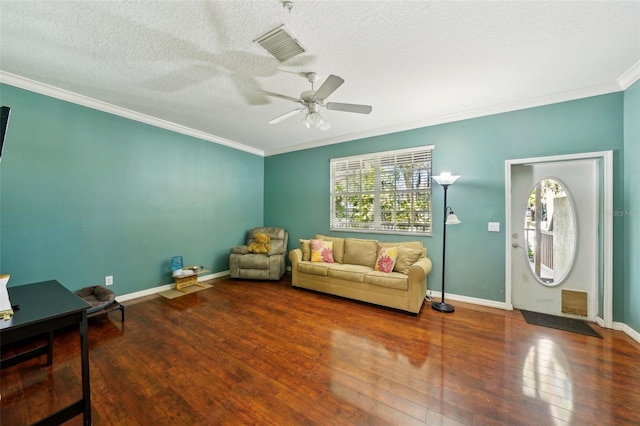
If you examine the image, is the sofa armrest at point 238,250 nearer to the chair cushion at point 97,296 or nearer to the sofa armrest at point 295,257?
the sofa armrest at point 295,257

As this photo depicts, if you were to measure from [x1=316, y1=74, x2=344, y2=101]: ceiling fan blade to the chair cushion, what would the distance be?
3.41 m

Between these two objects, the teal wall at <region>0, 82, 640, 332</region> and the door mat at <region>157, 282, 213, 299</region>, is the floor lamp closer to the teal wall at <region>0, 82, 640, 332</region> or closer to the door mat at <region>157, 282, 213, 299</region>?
the teal wall at <region>0, 82, 640, 332</region>

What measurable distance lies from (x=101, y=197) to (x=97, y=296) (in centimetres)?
133

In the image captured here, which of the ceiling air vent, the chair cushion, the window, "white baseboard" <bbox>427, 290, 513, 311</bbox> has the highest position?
the ceiling air vent

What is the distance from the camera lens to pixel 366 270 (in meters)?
3.48

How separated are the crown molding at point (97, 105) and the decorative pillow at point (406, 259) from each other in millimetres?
4046

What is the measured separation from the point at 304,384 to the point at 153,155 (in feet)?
13.0

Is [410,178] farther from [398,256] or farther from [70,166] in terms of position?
[70,166]

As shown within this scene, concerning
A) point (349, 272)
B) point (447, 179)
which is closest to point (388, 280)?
point (349, 272)

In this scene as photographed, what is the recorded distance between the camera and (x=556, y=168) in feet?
9.63

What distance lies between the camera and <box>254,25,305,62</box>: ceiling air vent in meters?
1.73

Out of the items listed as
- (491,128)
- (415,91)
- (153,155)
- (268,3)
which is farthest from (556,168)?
(153,155)

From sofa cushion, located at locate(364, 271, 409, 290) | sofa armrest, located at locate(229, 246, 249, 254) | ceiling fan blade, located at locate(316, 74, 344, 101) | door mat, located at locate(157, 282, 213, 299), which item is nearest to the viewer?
ceiling fan blade, located at locate(316, 74, 344, 101)

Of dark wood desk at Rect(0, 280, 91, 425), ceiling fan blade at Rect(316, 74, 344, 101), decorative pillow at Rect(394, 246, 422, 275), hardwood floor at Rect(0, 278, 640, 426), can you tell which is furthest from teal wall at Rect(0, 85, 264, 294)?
decorative pillow at Rect(394, 246, 422, 275)
